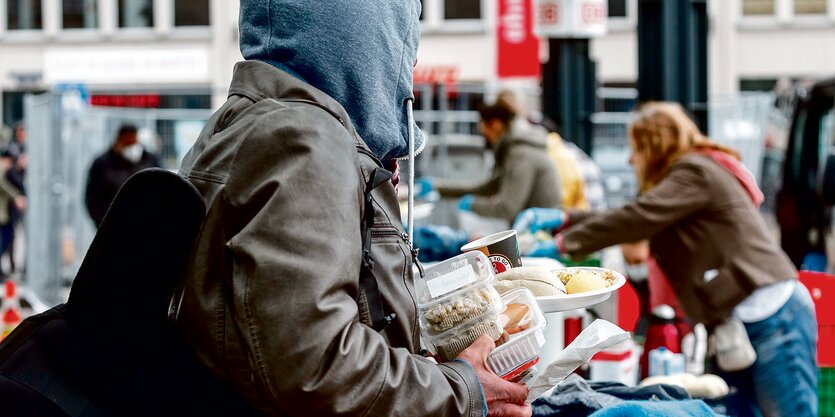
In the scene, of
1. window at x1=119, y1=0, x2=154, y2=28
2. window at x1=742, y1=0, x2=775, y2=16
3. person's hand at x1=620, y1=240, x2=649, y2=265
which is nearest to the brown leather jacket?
person's hand at x1=620, y1=240, x2=649, y2=265

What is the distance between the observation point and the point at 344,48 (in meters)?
1.94

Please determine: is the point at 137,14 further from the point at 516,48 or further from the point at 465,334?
the point at 465,334

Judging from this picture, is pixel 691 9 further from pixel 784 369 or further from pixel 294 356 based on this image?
pixel 294 356

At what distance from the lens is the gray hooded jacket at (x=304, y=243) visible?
1.72m

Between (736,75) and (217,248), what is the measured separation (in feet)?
91.1

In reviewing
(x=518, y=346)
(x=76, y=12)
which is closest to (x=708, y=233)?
(x=518, y=346)

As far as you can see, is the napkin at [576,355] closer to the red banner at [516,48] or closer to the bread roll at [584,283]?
the bread roll at [584,283]

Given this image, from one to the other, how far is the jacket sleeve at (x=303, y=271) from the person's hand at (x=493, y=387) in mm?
219

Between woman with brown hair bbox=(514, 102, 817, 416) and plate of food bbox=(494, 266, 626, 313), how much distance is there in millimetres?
1983

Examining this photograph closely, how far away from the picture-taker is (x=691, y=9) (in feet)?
24.3

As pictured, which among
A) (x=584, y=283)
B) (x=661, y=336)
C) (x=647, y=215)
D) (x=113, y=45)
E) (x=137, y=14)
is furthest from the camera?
(x=137, y=14)

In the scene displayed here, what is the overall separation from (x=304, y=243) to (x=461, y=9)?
1129 inches

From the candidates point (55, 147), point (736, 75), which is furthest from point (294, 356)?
point (736, 75)

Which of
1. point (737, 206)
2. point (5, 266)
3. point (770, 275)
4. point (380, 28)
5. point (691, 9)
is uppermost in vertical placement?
point (691, 9)
